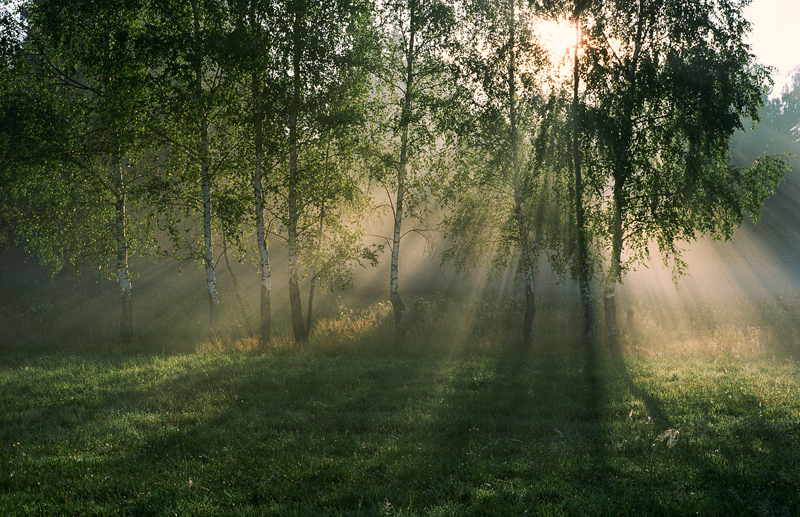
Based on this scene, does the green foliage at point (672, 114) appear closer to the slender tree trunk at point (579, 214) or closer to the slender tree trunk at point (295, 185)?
the slender tree trunk at point (579, 214)

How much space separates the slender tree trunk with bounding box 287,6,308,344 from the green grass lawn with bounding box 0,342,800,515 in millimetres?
4062

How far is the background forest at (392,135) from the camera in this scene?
1516cm

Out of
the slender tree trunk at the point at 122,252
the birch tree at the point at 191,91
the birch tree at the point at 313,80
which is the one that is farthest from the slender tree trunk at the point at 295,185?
the slender tree trunk at the point at 122,252

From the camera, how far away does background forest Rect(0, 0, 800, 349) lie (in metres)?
15.2

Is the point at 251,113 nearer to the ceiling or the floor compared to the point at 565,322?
nearer to the ceiling

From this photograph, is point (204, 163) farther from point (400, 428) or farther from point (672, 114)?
point (672, 114)

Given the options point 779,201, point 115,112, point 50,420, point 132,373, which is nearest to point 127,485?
point 50,420

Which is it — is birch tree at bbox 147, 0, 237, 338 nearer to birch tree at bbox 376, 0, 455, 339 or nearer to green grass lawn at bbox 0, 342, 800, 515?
birch tree at bbox 376, 0, 455, 339

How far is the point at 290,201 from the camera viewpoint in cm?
1647

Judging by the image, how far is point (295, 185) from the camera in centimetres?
1647

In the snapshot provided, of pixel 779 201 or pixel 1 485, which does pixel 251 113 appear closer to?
pixel 1 485

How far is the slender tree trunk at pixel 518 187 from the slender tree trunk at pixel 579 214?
176 centimetres

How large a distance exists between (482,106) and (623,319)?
10502mm

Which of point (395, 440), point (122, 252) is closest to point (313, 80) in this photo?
point (122, 252)
